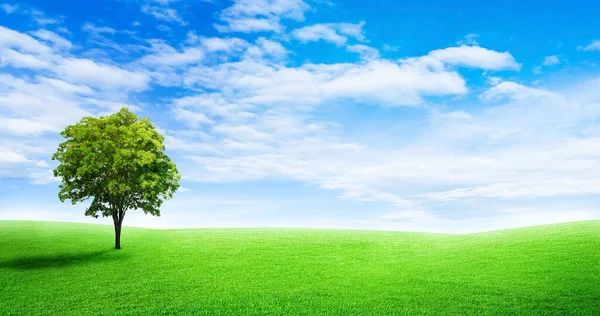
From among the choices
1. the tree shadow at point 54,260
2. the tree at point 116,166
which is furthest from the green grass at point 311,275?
the tree at point 116,166

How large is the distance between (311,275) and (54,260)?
68.3ft

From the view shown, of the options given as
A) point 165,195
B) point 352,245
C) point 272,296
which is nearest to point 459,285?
point 272,296

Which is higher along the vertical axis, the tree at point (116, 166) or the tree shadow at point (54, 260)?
the tree at point (116, 166)

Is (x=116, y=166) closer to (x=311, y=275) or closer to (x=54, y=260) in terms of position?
(x=54, y=260)

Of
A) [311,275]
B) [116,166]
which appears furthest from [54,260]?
[311,275]

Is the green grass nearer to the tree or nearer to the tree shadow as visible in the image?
the tree shadow

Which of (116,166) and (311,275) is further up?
(116,166)

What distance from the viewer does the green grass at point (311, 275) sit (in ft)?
79.0

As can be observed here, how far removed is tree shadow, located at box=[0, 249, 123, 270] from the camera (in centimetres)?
3484

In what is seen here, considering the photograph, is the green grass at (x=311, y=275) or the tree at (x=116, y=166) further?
the tree at (x=116, y=166)

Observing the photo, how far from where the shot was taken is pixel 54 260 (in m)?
37.0

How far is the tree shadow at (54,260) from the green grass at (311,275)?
0.08m

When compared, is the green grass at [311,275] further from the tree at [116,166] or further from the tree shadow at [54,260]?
the tree at [116,166]

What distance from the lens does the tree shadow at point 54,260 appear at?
3484cm
